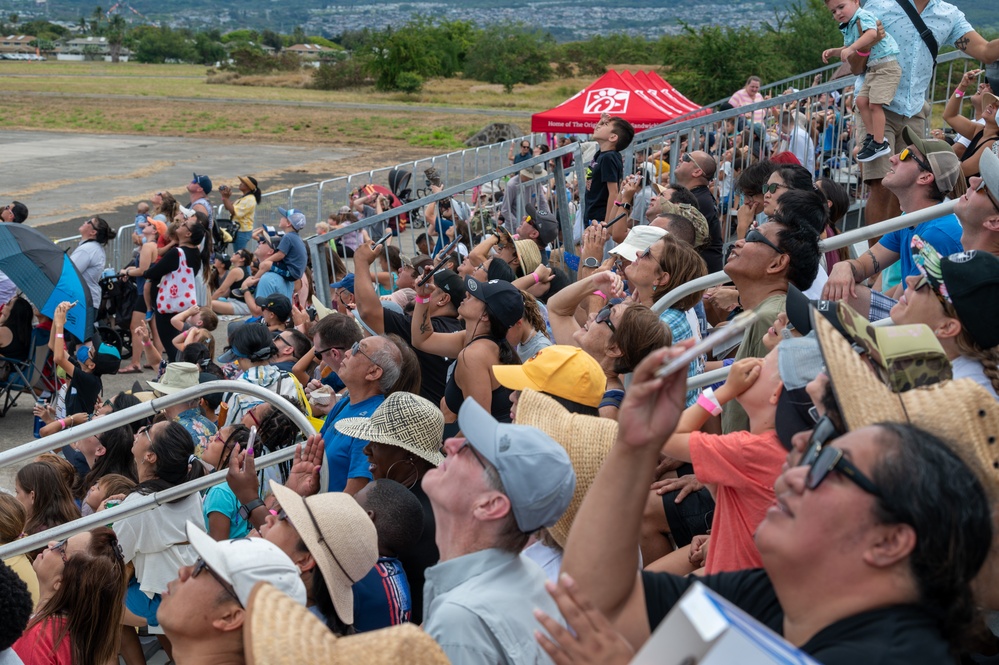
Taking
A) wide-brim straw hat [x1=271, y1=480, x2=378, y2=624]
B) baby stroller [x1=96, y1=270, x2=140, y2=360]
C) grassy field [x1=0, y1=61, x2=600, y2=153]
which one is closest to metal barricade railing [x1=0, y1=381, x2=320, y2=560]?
wide-brim straw hat [x1=271, y1=480, x2=378, y2=624]

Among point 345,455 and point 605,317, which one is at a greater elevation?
point 605,317

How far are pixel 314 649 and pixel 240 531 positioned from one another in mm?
3336

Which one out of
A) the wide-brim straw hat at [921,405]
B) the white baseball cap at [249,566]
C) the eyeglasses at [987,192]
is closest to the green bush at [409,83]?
the eyeglasses at [987,192]

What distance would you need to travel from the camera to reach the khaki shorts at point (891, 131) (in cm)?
756

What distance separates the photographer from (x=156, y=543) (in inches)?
196

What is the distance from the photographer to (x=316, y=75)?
74.2 m

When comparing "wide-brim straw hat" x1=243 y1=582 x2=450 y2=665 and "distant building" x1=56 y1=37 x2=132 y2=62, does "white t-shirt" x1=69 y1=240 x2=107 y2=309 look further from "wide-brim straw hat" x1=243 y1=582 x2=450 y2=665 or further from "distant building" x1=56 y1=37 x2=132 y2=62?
"distant building" x1=56 y1=37 x2=132 y2=62

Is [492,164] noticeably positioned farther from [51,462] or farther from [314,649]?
[314,649]

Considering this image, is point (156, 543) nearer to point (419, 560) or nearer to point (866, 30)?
point (419, 560)

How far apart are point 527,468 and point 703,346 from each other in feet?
2.98

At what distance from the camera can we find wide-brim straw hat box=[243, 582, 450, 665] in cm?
195

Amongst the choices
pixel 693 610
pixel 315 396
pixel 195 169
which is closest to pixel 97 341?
pixel 315 396

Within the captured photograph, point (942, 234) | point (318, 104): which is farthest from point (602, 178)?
point (318, 104)

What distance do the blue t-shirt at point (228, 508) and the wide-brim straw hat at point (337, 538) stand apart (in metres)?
1.90
